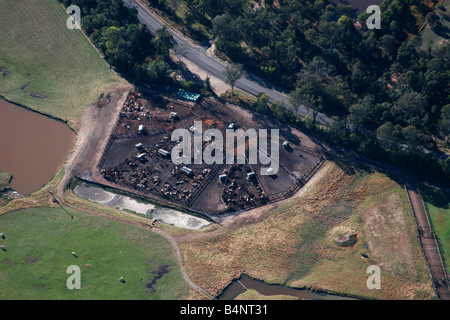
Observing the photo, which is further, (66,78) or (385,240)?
(66,78)

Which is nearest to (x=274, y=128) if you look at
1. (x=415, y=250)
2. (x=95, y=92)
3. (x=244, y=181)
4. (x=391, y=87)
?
(x=244, y=181)

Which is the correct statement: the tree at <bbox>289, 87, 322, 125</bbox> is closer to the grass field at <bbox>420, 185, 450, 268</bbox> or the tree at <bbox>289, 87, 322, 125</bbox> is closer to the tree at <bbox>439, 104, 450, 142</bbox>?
the tree at <bbox>439, 104, 450, 142</bbox>

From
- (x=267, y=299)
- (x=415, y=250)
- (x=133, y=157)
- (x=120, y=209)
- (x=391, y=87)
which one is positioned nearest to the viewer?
(x=267, y=299)

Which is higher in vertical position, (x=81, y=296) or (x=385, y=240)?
(x=385, y=240)

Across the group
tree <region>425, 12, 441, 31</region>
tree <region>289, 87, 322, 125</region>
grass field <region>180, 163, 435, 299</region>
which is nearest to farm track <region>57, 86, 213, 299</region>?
grass field <region>180, 163, 435, 299</region>

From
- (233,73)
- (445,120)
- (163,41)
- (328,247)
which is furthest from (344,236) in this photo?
(163,41)

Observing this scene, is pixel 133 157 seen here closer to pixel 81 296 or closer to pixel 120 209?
pixel 120 209

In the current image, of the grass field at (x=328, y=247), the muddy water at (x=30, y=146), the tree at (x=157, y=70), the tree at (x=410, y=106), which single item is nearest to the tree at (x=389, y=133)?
the tree at (x=410, y=106)
